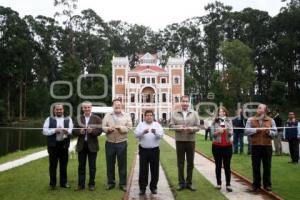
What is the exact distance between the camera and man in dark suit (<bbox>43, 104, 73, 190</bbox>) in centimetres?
998

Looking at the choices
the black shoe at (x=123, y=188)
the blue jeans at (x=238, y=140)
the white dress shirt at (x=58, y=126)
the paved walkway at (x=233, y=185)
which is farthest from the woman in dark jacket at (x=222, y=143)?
the blue jeans at (x=238, y=140)

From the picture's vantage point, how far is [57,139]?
32.9 ft

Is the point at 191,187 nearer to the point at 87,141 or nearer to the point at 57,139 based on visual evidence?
the point at 87,141

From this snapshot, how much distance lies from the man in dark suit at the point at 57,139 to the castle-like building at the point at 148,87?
5924 centimetres

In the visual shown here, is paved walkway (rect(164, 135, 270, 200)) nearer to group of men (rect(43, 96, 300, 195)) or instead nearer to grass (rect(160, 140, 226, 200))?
grass (rect(160, 140, 226, 200))

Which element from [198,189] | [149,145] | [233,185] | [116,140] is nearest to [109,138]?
[116,140]

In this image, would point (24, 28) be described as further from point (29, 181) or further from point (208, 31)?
point (29, 181)

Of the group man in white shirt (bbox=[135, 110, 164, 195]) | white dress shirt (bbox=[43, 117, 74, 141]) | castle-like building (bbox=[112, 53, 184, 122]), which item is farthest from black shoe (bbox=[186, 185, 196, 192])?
castle-like building (bbox=[112, 53, 184, 122])

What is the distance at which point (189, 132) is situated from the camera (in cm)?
988

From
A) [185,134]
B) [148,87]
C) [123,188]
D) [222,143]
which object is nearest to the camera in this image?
[123,188]

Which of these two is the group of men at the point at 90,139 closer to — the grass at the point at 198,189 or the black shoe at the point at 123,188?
the black shoe at the point at 123,188

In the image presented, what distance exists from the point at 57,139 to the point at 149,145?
6.89 ft

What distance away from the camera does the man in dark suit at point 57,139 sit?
998 centimetres

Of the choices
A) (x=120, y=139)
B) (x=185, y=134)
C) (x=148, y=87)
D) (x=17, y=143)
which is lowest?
(x=17, y=143)
